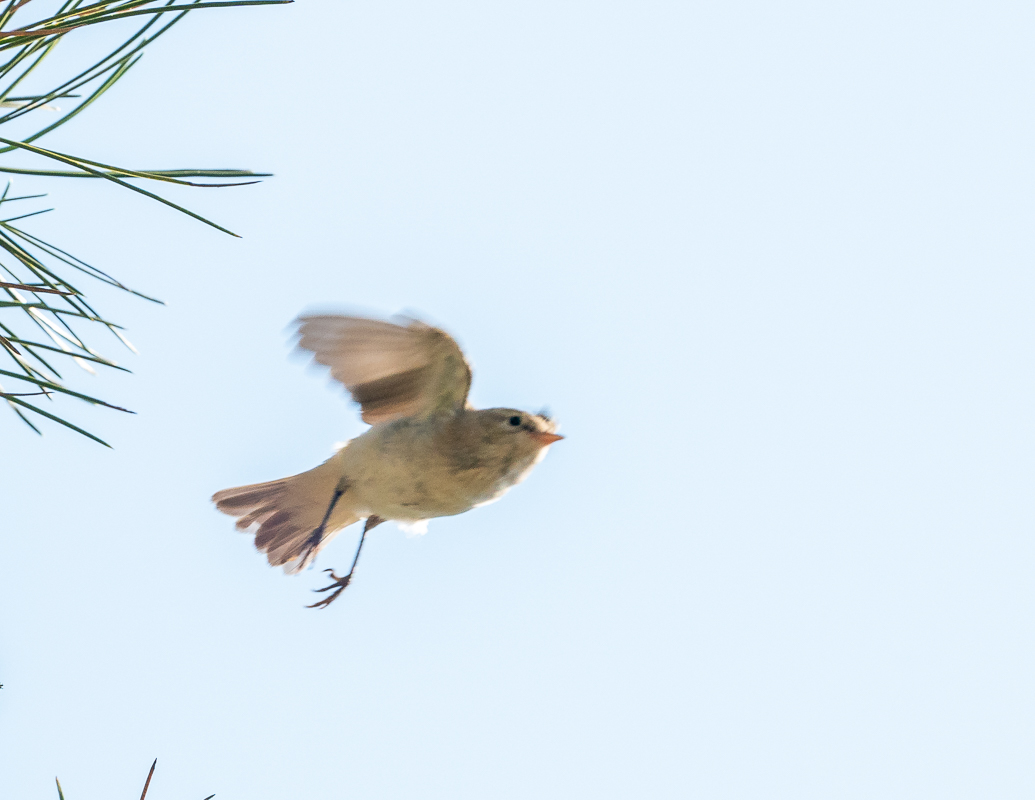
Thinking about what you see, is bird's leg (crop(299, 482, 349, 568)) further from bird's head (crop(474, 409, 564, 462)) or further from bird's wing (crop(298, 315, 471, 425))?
bird's head (crop(474, 409, 564, 462))

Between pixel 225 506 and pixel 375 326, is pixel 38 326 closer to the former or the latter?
pixel 375 326

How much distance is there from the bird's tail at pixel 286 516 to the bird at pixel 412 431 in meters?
0.20

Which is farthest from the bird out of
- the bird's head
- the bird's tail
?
the bird's tail

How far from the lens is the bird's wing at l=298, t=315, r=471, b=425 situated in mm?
3344

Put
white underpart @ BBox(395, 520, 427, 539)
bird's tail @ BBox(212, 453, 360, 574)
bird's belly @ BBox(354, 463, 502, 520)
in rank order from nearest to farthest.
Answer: bird's belly @ BBox(354, 463, 502, 520), white underpart @ BBox(395, 520, 427, 539), bird's tail @ BBox(212, 453, 360, 574)

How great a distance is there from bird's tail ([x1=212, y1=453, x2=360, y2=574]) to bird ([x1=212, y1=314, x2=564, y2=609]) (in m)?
0.20

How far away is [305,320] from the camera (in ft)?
10.4

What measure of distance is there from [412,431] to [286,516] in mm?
1013

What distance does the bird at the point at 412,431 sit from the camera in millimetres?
3328

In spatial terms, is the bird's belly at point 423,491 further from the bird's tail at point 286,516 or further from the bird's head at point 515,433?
the bird's tail at point 286,516

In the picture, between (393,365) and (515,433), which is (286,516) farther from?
(515,433)

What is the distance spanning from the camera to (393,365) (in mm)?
3549

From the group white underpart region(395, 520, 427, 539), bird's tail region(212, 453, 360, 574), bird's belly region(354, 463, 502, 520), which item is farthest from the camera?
bird's tail region(212, 453, 360, 574)

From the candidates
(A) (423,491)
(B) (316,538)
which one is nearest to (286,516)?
(B) (316,538)
